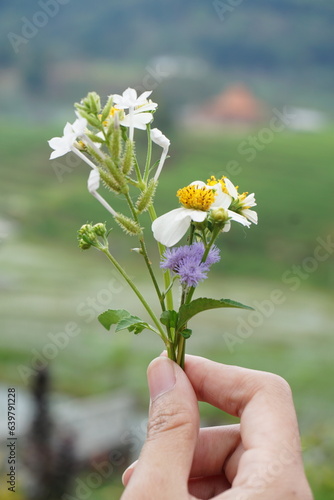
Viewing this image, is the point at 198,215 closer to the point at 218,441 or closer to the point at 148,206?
the point at 148,206

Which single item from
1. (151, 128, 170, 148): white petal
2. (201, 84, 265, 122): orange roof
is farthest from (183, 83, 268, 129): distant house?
(151, 128, 170, 148): white petal

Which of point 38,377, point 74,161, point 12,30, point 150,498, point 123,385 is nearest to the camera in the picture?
point 150,498

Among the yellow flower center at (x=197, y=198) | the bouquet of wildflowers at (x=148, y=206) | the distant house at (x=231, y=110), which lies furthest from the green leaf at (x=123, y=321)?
the distant house at (x=231, y=110)

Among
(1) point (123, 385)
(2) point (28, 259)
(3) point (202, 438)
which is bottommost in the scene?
(1) point (123, 385)

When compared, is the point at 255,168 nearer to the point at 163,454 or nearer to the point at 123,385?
the point at 123,385

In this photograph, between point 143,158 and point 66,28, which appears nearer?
point 143,158

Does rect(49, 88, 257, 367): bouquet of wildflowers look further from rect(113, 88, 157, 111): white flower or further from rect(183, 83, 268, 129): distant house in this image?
rect(183, 83, 268, 129): distant house

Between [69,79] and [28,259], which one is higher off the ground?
[69,79]

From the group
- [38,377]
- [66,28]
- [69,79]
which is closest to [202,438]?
[38,377]
